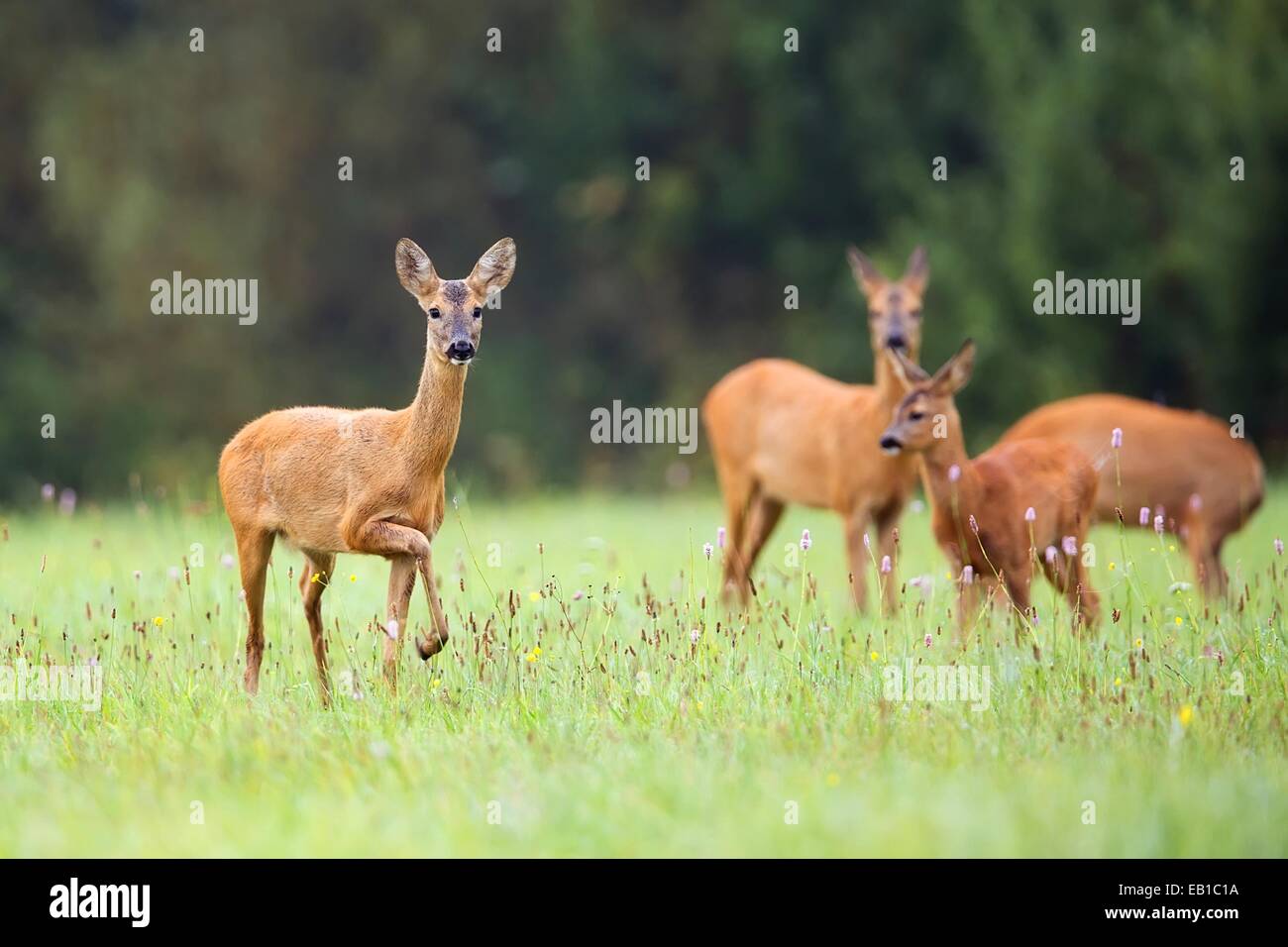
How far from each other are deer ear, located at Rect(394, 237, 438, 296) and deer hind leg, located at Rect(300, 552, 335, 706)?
1146 mm

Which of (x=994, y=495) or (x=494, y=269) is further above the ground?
(x=494, y=269)

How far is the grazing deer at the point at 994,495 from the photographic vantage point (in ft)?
25.0

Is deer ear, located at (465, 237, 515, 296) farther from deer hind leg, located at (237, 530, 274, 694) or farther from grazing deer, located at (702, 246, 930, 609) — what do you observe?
grazing deer, located at (702, 246, 930, 609)

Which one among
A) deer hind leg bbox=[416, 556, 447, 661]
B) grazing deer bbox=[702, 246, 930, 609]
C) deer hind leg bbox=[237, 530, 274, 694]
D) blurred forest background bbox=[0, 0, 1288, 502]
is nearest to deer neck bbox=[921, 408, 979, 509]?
grazing deer bbox=[702, 246, 930, 609]

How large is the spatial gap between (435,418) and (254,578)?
1.05 metres

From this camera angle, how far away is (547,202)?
25172 mm

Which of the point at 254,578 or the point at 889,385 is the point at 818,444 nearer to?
the point at 889,385

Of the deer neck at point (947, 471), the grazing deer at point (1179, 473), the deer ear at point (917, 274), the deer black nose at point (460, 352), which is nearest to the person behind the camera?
the deer black nose at point (460, 352)

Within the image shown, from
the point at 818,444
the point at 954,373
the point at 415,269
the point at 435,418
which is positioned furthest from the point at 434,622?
the point at 818,444

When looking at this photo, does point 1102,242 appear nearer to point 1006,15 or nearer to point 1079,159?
point 1079,159

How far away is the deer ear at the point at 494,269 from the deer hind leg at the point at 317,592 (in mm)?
1264

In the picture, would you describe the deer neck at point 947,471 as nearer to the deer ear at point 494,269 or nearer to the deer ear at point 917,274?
the deer ear at point 494,269

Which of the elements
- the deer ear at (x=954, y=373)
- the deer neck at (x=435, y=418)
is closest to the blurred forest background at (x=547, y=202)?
the deer ear at (x=954, y=373)

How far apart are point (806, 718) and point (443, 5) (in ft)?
69.1
